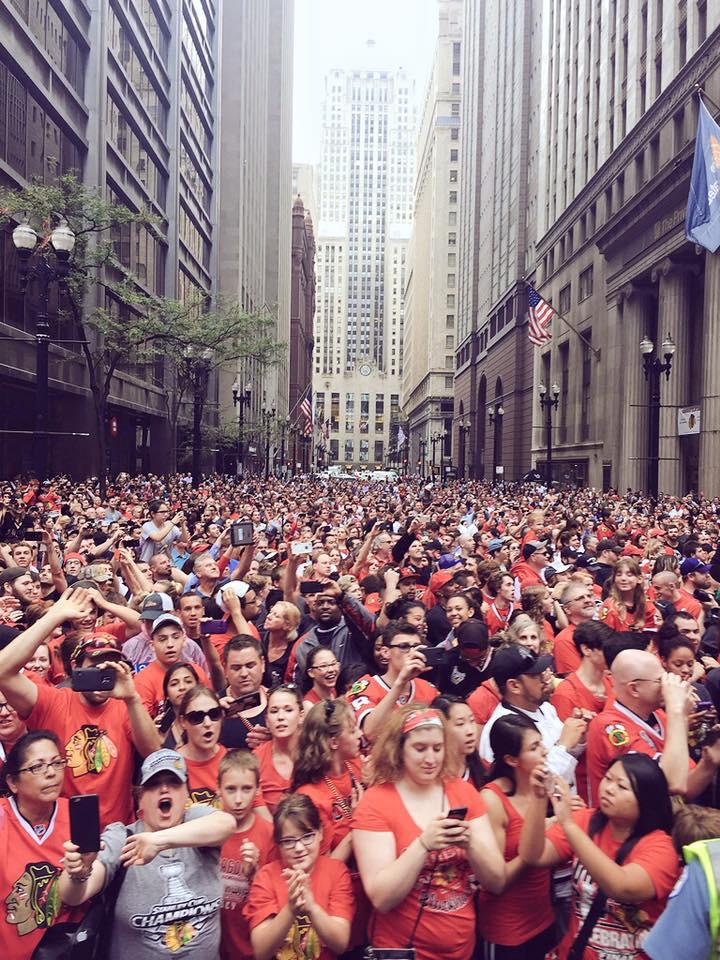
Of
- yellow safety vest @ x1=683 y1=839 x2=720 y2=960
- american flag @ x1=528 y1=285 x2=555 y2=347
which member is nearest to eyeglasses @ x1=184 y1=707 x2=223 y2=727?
yellow safety vest @ x1=683 y1=839 x2=720 y2=960

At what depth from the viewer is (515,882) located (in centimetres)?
407

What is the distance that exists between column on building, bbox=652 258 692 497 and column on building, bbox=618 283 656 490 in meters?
3.91

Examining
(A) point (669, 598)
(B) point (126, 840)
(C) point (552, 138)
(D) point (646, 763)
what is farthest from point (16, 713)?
(C) point (552, 138)

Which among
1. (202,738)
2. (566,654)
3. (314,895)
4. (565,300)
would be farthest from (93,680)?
(565,300)

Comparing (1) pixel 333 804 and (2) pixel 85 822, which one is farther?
(1) pixel 333 804

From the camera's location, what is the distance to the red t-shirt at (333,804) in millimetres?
4332

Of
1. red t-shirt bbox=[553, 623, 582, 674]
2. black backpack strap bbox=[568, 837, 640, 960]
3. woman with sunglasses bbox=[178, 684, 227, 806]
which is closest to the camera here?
black backpack strap bbox=[568, 837, 640, 960]

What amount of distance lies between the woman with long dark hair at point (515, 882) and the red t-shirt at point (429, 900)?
26 cm

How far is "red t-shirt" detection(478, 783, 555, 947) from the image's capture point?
408cm

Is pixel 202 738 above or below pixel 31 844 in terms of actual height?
above

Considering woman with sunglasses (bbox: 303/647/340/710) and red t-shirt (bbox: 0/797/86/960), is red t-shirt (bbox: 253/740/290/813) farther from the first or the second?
red t-shirt (bbox: 0/797/86/960)

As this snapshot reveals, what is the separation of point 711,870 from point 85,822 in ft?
7.45

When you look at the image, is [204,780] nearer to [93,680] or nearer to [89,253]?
[93,680]

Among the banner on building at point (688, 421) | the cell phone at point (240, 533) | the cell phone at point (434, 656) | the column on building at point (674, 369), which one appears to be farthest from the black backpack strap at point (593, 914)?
the column on building at point (674, 369)
